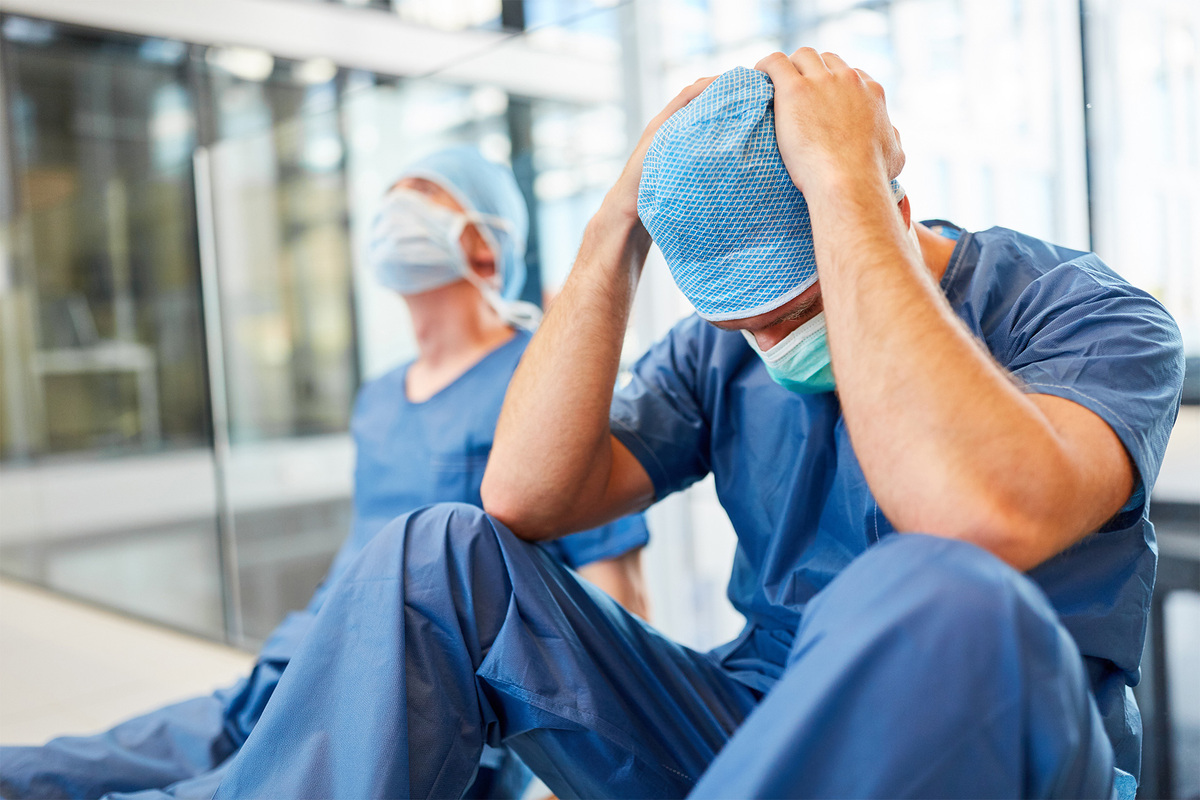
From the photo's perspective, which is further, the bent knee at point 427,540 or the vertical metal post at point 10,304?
the vertical metal post at point 10,304

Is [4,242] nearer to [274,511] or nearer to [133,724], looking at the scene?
[274,511]

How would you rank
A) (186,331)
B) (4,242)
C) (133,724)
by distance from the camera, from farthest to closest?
1. (186,331)
2. (4,242)
3. (133,724)

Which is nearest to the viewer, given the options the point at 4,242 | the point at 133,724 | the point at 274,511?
the point at 133,724

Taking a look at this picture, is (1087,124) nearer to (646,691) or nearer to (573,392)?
(573,392)

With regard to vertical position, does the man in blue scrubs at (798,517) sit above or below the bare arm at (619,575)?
above

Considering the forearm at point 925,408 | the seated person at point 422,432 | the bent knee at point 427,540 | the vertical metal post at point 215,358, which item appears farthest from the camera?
the vertical metal post at point 215,358

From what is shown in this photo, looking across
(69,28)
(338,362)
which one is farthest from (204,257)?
(69,28)

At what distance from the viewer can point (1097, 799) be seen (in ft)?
2.02

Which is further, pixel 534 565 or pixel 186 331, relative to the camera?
pixel 186 331

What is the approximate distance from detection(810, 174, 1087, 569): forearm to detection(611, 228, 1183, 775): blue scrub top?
0.31 feet

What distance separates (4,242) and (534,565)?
340cm

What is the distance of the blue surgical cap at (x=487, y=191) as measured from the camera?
1.68 meters

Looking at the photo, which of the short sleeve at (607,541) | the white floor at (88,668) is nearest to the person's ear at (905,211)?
the short sleeve at (607,541)

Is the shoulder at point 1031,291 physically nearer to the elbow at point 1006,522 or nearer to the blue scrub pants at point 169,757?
the elbow at point 1006,522
